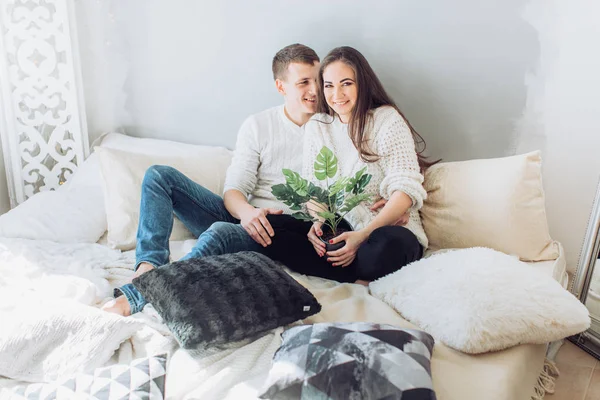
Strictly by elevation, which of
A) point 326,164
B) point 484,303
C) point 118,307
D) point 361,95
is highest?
point 361,95

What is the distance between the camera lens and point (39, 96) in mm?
2225

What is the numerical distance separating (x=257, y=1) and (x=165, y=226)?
40.4 inches

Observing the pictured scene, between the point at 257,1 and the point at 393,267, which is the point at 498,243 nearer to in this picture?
the point at 393,267

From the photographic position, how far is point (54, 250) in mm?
1677

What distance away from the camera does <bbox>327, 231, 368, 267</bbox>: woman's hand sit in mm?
1494

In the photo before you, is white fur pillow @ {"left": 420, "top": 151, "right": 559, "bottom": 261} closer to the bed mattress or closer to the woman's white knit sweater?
the woman's white knit sweater

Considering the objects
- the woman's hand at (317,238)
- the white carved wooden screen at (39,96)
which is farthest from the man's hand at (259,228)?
the white carved wooden screen at (39,96)

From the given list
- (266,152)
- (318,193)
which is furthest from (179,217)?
(318,193)

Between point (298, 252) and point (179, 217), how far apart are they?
462 mm

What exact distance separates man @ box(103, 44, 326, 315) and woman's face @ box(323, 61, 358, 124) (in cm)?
18

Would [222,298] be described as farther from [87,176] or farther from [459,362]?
[87,176]

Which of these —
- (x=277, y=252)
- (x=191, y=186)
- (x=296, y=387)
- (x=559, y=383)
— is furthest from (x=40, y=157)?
(x=559, y=383)

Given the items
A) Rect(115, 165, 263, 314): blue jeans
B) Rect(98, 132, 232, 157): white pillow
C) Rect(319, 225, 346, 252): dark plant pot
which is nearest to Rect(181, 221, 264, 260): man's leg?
Rect(115, 165, 263, 314): blue jeans

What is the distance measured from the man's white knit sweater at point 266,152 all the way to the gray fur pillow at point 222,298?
0.61 metres
